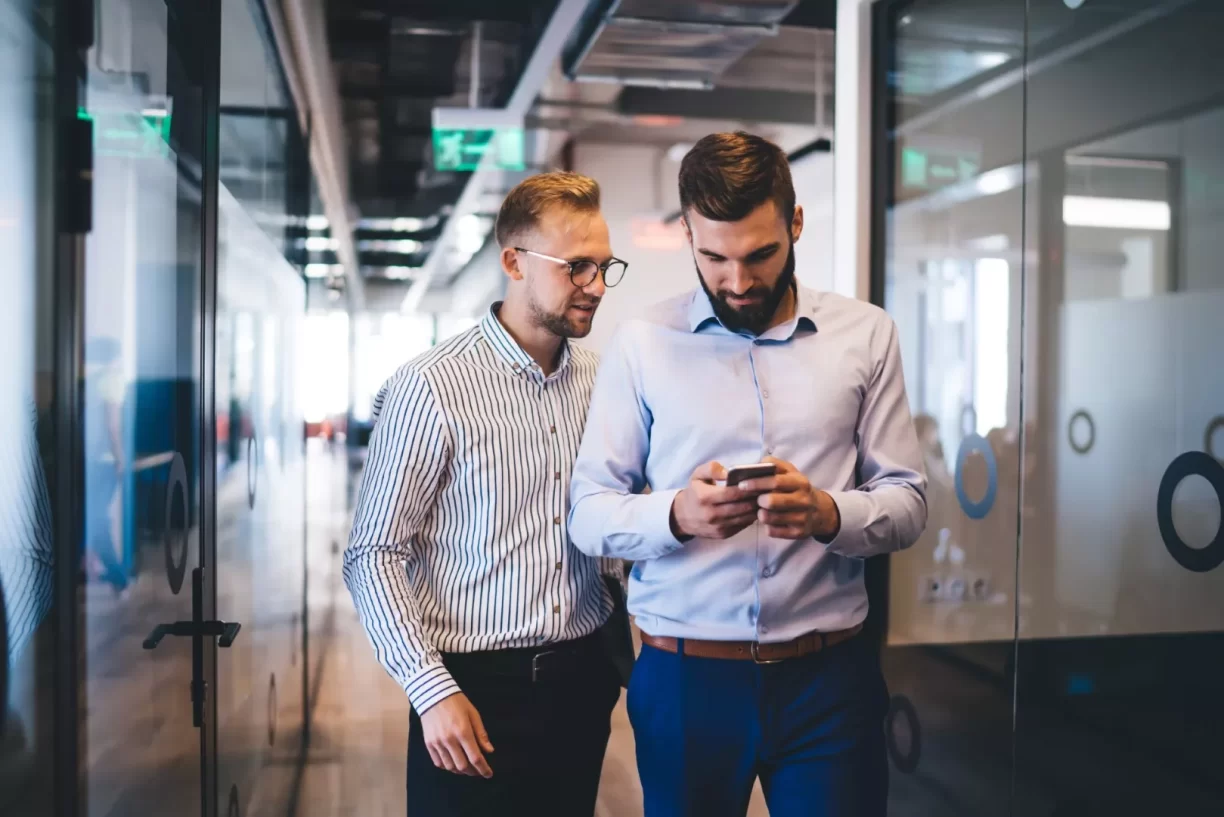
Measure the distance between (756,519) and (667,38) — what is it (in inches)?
143

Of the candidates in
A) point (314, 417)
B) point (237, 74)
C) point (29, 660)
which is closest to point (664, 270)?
point (314, 417)

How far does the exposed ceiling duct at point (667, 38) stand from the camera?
176 inches

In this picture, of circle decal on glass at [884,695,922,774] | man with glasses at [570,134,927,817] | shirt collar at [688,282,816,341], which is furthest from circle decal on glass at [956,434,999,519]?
shirt collar at [688,282,816,341]

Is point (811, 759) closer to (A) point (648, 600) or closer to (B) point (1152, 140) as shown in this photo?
(A) point (648, 600)

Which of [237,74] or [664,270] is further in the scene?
[664,270]

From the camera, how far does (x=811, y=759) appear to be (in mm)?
1857

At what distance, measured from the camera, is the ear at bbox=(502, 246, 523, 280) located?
2139 mm

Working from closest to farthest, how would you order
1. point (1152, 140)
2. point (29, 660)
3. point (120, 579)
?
point (29, 660), point (120, 579), point (1152, 140)

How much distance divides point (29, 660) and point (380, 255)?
19.5 metres

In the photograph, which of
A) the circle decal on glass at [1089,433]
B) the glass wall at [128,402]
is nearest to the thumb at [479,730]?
the glass wall at [128,402]

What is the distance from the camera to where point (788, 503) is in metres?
1.68

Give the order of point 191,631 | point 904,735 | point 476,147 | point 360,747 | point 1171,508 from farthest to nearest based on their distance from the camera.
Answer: point 476,147 → point 360,747 → point 904,735 → point 1171,508 → point 191,631

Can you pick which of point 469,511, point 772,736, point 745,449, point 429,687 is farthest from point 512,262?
point 772,736

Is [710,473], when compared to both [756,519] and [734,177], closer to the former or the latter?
[756,519]
